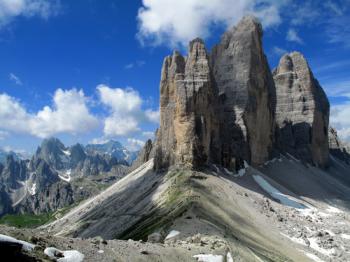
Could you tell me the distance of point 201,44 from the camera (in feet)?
342

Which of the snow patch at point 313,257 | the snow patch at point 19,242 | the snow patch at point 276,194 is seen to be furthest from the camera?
the snow patch at point 276,194

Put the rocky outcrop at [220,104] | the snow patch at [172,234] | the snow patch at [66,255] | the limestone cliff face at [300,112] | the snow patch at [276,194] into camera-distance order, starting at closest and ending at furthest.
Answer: the snow patch at [66,255], the snow patch at [172,234], the rocky outcrop at [220,104], the snow patch at [276,194], the limestone cliff face at [300,112]

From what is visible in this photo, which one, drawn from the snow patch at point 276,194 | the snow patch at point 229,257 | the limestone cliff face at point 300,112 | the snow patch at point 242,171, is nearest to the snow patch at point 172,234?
the snow patch at point 229,257

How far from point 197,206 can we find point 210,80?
39.9 metres

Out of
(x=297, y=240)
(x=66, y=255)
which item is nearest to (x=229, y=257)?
(x=66, y=255)

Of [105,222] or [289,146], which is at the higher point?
[289,146]

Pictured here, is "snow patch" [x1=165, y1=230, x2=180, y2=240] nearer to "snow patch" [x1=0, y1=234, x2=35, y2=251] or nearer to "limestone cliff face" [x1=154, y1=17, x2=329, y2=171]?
"snow patch" [x1=0, y1=234, x2=35, y2=251]

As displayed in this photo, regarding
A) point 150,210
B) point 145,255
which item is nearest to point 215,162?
point 150,210

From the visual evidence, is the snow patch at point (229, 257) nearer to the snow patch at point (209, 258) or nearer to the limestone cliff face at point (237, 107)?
the snow patch at point (209, 258)

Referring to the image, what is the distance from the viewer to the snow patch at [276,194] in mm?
95625

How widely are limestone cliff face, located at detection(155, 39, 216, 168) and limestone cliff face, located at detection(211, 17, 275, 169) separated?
1729cm

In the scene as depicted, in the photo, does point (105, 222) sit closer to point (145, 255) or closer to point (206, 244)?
point (206, 244)

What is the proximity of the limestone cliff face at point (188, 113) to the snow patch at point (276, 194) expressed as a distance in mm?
16972

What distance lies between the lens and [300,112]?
6442 inches
